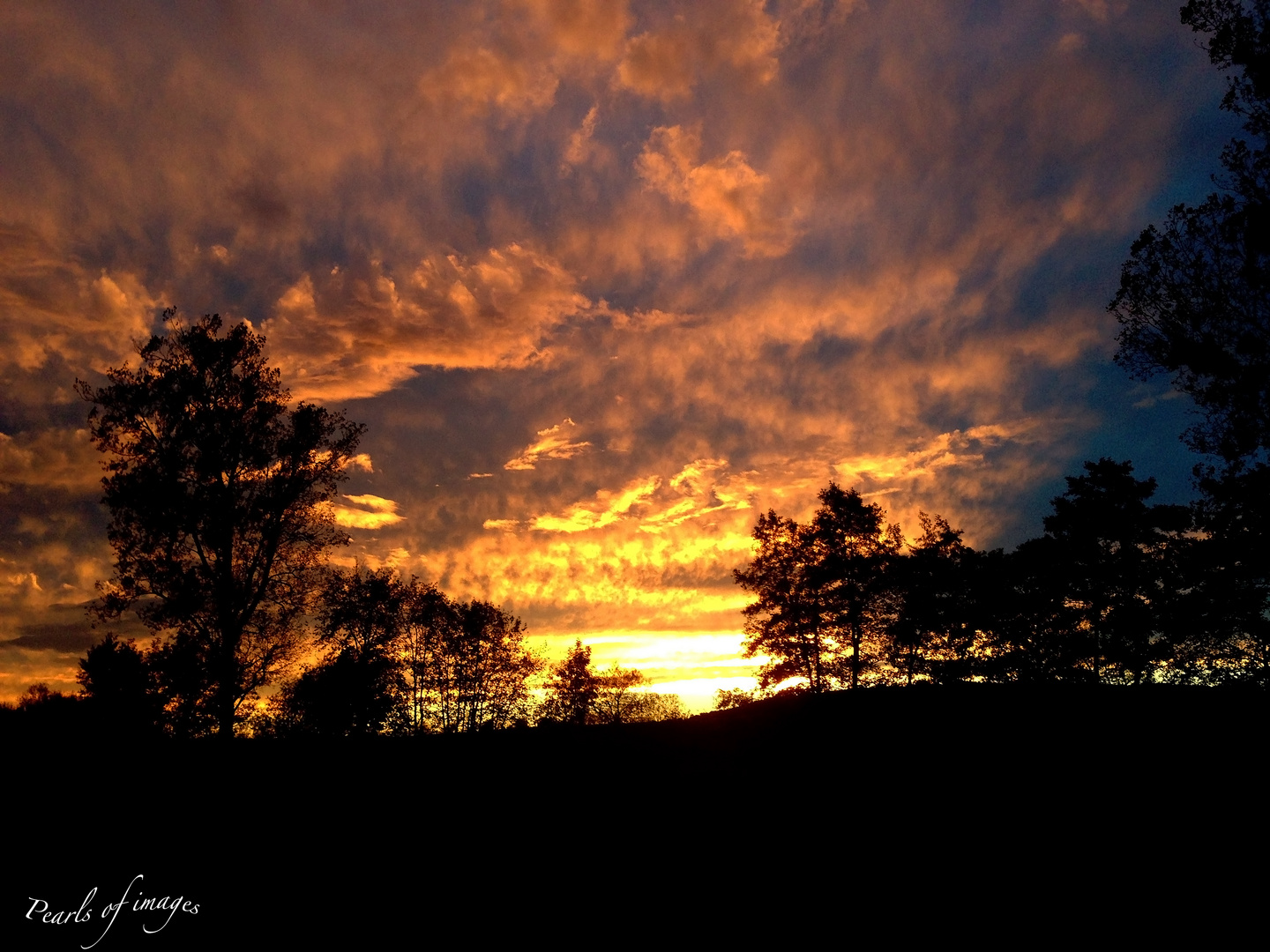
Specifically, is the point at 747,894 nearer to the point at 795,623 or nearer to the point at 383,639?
the point at 795,623

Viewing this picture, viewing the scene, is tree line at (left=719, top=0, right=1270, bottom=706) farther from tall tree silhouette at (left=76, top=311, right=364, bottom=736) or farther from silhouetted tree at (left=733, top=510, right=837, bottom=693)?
tall tree silhouette at (left=76, top=311, right=364, bottom=736)

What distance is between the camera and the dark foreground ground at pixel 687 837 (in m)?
8.45

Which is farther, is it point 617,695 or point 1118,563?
point 617,695

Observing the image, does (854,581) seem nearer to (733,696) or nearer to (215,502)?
(733,696)

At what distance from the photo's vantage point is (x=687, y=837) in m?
11.3

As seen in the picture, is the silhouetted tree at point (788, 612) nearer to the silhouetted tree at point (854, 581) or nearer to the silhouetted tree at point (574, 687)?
the silhouetted tree at point (854, 581)

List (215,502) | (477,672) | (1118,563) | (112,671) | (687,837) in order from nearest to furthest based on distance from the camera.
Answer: (687,837) → (215,502) → (1118,563) → (112,671) → (477,672)

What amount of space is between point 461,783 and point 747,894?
745cm

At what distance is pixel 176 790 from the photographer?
1255 cm

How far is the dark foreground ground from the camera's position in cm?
845

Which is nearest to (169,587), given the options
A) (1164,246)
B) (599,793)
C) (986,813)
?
(599,793)

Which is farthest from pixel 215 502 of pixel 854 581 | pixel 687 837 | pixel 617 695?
pixel 617 695

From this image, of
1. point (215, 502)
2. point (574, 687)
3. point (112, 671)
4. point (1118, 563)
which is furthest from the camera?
point (574, 687)

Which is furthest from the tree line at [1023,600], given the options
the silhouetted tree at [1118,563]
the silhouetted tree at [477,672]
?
the silhouetted tree at [477,672]
